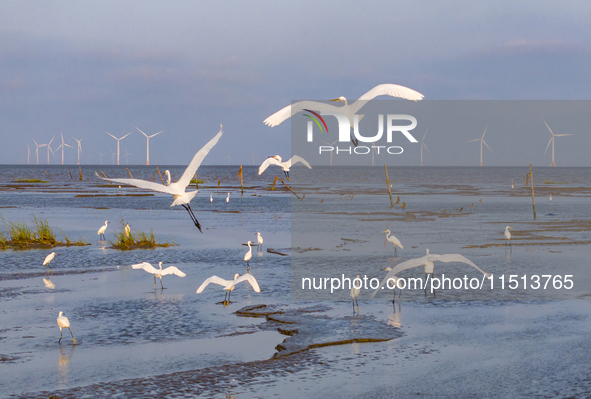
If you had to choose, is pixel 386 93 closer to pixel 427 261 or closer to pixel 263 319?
pixel 427 261

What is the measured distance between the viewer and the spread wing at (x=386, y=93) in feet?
40.9

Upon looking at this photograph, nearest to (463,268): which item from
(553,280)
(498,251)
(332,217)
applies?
(553,280)

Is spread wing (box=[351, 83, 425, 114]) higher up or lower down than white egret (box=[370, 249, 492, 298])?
higher up

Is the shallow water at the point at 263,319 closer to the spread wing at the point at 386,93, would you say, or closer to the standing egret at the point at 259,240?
the standing egret at the point at 259,240

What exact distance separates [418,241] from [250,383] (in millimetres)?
16334

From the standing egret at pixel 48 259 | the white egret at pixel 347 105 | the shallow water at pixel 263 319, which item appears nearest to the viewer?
the shallow water at pixel 263 319

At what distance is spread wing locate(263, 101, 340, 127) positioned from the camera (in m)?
12.7

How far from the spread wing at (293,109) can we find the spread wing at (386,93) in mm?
504

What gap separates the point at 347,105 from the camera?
1356 centimetres

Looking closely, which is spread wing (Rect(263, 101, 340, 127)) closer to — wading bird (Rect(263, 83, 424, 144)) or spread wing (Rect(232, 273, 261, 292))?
wading bird (Rect(263, 83, 424, 144))

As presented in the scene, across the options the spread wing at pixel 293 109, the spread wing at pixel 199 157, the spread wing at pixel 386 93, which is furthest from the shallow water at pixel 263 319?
the spread wing at pixel 386 93

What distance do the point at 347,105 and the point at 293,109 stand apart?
1.33m

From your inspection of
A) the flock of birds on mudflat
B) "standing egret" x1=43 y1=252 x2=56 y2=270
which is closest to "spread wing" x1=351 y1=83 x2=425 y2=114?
the flock of birds on mudflat

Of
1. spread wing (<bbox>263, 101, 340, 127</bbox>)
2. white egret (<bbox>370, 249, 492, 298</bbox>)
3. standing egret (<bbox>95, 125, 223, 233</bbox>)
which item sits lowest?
white egret (<bbox>370, 249, 492, 298</bbox>)
